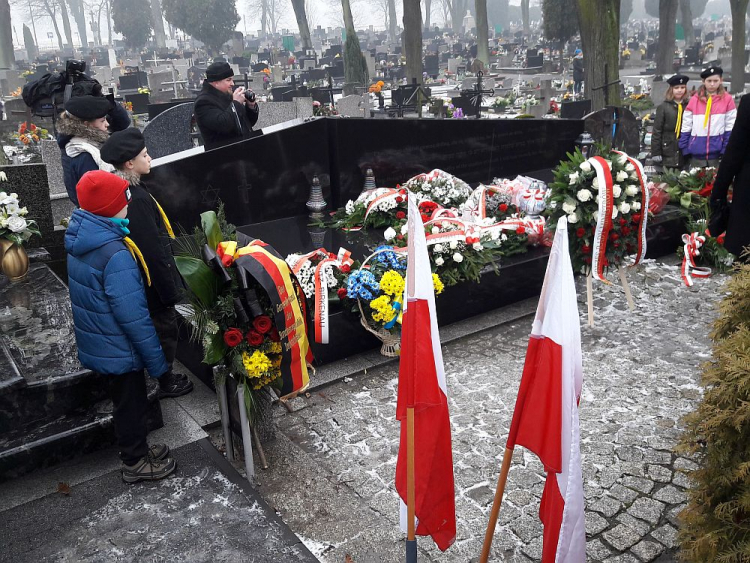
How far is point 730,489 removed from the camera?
2549mm

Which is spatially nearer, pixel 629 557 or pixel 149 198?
pixel 629 557

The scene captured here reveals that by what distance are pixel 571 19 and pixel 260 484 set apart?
32286 mm

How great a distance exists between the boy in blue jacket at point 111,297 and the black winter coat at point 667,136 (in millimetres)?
7745

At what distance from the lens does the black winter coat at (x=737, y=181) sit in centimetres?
485

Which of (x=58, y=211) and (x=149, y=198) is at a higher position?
(x=149, y=198)

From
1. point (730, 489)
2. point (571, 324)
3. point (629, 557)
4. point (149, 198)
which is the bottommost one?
point (629, 557)

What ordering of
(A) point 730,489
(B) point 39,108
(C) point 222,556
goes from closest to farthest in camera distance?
(A) point 730,489 < (C) point 222,556 < (B) point 39,108

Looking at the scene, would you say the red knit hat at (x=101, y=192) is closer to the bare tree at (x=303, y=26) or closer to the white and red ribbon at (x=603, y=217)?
the white and red ribbon at (x=603, y=217)

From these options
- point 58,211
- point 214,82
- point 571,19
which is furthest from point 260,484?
point 571,19

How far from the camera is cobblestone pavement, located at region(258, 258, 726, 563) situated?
3566 mm

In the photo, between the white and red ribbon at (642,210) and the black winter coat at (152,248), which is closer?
the black winter coat at (152,248)

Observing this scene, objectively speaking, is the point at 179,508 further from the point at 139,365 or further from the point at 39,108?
the point at 39,108

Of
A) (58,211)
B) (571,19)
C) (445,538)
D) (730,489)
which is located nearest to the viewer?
(730,489)

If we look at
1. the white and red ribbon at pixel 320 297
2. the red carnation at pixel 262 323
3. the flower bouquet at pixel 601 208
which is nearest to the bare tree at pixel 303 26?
the flower bouquet at pixel 601 208
